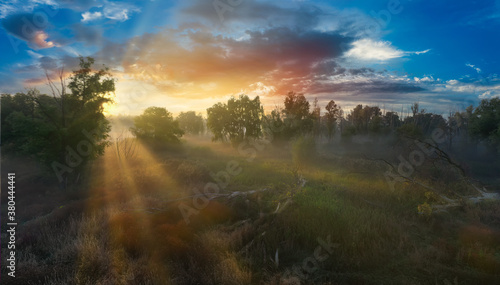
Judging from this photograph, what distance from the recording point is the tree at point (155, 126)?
41.3 meters

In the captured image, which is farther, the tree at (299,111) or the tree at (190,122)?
the tree at (190,122)

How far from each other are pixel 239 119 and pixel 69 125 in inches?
1252

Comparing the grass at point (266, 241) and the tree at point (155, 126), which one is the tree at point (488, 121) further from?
the tree at point (155, 126)

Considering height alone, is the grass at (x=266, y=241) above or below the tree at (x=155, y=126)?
below

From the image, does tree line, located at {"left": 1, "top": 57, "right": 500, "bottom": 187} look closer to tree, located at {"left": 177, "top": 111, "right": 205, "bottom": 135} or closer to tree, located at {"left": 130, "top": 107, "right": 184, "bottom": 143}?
tree, located at {"left": 130, "top": 107, "right": 184, "bottom": 143}

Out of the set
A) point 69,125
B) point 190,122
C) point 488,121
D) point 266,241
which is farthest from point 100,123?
point 190,122

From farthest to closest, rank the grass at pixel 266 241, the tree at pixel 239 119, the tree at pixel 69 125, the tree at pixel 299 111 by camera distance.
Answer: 1. the tree at pixel 239 119
2. the tree at pixel 299 111
3. the tree at pixel 69 125
4. the grass at pixel 266 241

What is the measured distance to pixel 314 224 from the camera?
8469 mm

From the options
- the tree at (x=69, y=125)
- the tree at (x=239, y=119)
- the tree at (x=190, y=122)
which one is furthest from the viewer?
the tree at (x=190, y=122)

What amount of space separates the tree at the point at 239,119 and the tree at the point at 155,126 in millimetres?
8695

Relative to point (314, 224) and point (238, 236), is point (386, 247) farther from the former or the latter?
point (238, 236)

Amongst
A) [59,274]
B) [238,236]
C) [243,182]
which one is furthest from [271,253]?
[243,182]

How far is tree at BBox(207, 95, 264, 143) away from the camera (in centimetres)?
4631

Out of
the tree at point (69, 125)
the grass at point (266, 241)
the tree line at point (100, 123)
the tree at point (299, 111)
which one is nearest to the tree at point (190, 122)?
the tree line at point (100, 123)
